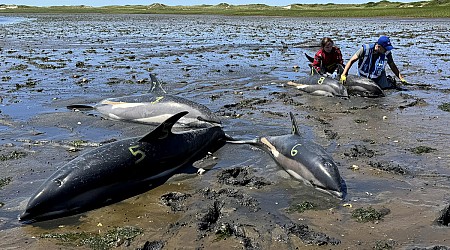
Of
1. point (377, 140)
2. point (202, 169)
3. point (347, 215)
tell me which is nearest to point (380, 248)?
point (347, 215)

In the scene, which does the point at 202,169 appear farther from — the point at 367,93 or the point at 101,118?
the point at 367,93

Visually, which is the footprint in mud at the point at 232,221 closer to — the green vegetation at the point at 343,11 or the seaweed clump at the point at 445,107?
the seaweed clump at the point at 445,107

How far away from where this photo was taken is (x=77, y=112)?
10.6m

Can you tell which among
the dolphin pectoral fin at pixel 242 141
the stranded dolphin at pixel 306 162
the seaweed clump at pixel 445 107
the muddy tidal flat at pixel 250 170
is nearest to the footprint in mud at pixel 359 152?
the muddy tidal flat at pixel 250 170

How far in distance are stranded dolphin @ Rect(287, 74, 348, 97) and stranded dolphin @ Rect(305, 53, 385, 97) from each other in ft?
0.68

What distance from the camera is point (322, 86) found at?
12.7m

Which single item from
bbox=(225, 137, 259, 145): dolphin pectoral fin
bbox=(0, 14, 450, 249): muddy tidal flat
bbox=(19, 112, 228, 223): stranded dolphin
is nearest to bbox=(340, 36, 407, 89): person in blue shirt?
bbox=(0, 14, 450, 249): muddy tidal flat

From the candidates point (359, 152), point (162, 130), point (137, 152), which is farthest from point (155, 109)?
point (359, 152)

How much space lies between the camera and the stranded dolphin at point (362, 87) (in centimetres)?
1224

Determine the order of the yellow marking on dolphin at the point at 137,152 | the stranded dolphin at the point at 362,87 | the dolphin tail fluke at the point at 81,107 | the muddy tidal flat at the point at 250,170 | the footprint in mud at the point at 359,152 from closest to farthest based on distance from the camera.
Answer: the muddy tidal flat at the point at 250,170 < the yellow marking on dolphin at the point at 137,152 < the footprint in mud at the point at 359,152 < the dolphin tail fluke at the point at 81,107 < the stranded dolphin at the point at 362,87

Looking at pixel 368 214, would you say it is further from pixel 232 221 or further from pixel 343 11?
pixel 343 11

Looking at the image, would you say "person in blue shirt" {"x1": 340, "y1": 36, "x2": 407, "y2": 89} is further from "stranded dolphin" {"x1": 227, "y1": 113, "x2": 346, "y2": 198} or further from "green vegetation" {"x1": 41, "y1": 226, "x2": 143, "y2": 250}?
"green vegetation" {"x1": 41, "y1": 226, "x2": 143, "y2": 250}

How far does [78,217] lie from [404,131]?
6.59m

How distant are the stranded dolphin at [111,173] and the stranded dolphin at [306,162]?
143cm
